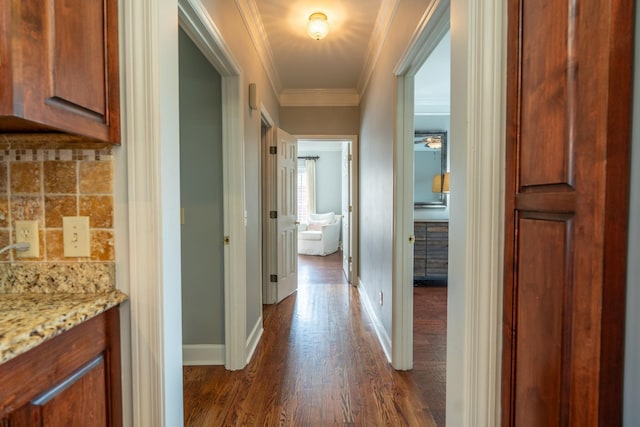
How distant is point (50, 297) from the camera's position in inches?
32.7

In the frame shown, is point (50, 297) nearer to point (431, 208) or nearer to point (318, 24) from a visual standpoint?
point (318, 24)

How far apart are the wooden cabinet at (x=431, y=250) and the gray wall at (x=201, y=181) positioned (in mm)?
2797

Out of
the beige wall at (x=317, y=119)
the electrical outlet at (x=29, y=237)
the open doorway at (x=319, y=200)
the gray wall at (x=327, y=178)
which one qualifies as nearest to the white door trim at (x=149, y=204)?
the electrical outlet at (x=29, y=237)

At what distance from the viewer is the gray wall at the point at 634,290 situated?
1.74 ft

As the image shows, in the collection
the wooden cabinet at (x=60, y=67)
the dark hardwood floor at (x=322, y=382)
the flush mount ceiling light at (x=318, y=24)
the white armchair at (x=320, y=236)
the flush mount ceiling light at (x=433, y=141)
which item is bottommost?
the dark hardwood floor at (x=322, y=382)

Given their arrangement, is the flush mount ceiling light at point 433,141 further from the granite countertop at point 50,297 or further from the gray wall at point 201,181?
the granite countertop at point 50,297

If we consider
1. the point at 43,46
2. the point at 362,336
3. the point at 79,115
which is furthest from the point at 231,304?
the point at 43,46

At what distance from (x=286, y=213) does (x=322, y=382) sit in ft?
6.81

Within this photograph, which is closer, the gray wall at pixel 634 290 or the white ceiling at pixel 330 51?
the gray wall at pixel 634 290

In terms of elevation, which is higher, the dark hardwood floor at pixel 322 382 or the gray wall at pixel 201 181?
the gray wall at pixel 201 181

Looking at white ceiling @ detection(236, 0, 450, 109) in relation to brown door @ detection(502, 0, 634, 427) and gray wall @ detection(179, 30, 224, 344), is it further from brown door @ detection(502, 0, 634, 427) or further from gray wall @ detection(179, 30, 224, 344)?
brown door @ detection(502, 0, 634, 427)

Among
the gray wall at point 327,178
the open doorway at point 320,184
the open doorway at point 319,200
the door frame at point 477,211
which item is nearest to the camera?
the door frame at point 477,211

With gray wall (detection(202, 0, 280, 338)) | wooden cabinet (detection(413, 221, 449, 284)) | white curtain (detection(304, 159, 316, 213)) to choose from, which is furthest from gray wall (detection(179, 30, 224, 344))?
white curtain (detection(304, 159, 316, 213))

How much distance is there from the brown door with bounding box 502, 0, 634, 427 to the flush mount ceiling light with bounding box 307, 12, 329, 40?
76.4 inches
